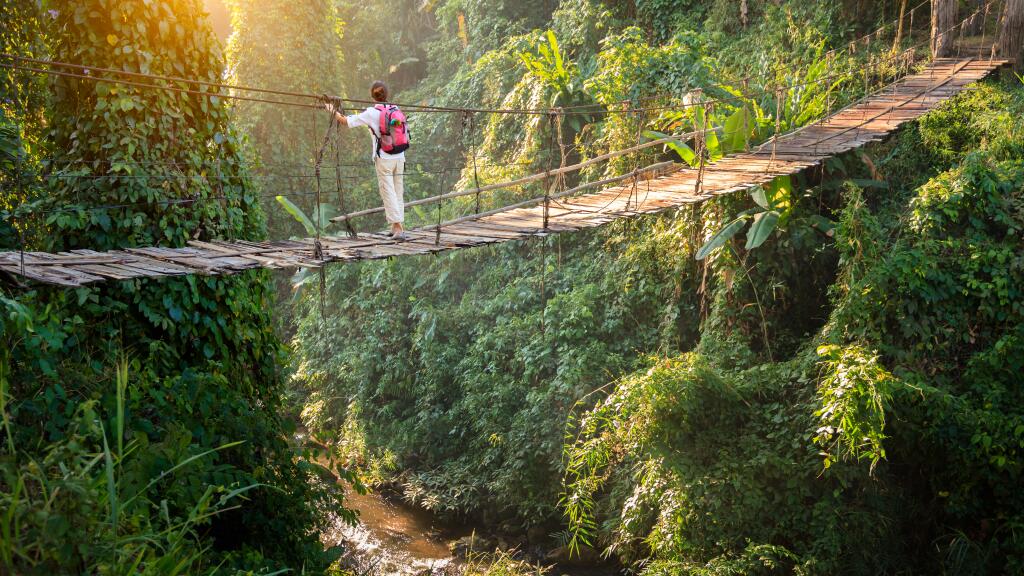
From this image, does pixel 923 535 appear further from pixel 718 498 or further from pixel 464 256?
pixel 464 256

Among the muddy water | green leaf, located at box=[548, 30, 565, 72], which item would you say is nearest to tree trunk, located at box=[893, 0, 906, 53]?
green leaf, located at box=[548, 30, 565, 72]

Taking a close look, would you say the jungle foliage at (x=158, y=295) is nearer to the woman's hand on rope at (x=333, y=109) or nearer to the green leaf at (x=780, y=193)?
the woman's hand on rope at (x=333, y=109)

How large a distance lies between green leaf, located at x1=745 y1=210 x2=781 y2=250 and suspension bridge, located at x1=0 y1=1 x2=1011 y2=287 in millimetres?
304

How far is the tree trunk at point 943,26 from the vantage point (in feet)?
21.3

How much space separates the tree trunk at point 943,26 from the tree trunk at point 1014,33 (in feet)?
1.27

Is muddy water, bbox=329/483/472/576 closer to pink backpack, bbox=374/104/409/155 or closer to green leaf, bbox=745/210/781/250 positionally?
pink backpack, bbox=374/104/409/155

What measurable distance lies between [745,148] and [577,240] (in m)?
2.52

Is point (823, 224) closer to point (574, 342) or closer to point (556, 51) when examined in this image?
point (574, 342)

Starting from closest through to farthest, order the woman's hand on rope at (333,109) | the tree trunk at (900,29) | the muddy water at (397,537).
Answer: the woman's hand on rope at (333,109) < the muddy water at (397,537) < the tree trunk at (900,29)

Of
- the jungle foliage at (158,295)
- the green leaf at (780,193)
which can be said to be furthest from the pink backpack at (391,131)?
the green leaf at (780,193)

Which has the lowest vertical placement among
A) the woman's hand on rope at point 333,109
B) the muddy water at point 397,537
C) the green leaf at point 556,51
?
the muddy water at point 397,537

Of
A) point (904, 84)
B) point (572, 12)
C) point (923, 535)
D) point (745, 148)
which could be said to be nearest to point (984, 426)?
point (923, 535)

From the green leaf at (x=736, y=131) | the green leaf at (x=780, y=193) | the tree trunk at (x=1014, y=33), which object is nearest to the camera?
the green leaf at (x=780, y=193)

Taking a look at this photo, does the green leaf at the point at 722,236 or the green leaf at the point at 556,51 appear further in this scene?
the green leaf at the point at 556,51
